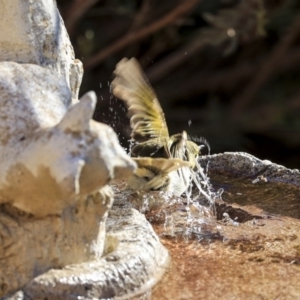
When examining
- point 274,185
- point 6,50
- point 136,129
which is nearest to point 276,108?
point 274,185

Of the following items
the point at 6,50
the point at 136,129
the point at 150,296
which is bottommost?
the point at 150,296

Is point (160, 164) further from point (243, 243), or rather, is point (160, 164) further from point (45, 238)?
point (45, 238)

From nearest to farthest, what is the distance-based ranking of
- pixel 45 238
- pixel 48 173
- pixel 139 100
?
1. pixel 48 173
2. pixel 45 238
3. pixel 139 100

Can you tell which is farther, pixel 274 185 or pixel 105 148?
pixel 274 185

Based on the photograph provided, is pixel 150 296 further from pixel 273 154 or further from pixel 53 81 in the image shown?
pixel 273 154

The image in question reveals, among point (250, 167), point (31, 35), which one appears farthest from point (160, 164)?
point (250, 167)

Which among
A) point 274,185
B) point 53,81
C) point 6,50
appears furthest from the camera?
point 274,185
